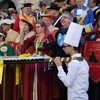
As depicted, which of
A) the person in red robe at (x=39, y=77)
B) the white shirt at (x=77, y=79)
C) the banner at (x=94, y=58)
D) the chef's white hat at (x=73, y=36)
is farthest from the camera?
the person in red robe at (x=39, y=77)

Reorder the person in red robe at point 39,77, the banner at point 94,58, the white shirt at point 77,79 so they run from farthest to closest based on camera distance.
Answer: the person in red robe at point 39,77 → the banner at point 94,58 → the white shirt at point 77,79

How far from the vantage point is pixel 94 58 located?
5.27 metres

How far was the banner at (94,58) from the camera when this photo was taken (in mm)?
5179

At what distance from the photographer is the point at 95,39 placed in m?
5.40

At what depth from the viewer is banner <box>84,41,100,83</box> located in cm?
518

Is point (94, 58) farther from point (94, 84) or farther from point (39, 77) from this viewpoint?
point (39, 77)

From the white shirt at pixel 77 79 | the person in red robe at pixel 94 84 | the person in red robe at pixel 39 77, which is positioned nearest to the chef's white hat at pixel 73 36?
the white shirt at pixel 77 79

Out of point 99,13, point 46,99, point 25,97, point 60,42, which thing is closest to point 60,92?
point 46,99

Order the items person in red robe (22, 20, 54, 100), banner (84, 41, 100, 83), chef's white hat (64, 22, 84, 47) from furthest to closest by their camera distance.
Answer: person in red robe (22, 20, 54, 100)
banner (84, 41, 100, 83)
chef's white hat (64, 22, 84, 47)

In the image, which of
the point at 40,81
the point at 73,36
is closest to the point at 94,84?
the point at 40,81

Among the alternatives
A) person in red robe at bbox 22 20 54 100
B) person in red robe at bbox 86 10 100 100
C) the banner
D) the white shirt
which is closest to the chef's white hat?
the white shirt

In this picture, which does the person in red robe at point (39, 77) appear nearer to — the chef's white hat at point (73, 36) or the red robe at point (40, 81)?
the red robe at point (40, 81)

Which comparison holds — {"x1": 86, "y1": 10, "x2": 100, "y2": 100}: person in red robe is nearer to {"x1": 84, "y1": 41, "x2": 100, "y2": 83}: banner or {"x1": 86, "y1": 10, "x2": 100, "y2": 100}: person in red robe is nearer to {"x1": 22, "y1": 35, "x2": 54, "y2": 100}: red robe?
{"x1": 84, "y1": 41, "x2": 100, "y2": 83}: banner

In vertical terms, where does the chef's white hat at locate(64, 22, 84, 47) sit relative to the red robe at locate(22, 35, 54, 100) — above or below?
above
